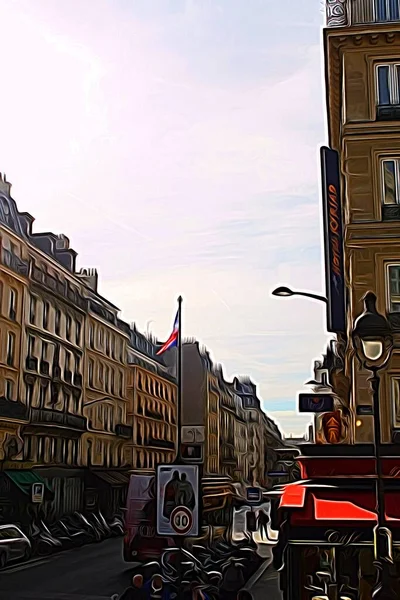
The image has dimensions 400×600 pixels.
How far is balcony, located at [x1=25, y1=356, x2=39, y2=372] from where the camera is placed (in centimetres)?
2491

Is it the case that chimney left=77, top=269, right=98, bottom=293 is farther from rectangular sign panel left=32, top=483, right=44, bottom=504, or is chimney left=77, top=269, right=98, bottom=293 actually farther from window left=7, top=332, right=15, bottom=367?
rectangular sign panel left=32, top=483, right=44, bottom=504

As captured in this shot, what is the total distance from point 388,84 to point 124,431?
16.6 metres

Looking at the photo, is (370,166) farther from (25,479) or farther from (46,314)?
(46,314)

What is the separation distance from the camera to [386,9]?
49.1ft

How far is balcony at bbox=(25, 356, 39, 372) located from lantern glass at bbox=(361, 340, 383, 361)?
1951cm

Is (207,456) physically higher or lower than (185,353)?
lower

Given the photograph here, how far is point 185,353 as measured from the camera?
98.7 ft

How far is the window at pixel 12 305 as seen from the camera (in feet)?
81.4

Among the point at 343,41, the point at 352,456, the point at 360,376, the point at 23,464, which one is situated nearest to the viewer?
the point at 352,456

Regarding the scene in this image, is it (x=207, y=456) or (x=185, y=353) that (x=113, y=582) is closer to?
(x=207, y=456)

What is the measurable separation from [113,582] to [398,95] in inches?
490

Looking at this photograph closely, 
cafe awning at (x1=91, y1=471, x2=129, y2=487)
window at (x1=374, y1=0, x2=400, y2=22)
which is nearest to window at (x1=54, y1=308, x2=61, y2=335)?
cafe awning at (x1=91, y1=471, x2=129, y2=487)

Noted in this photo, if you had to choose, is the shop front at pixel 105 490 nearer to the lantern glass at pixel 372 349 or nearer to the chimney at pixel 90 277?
the chimney at pixel 90 277

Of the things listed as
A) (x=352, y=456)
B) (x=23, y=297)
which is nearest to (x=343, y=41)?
(x=352, y=456)
